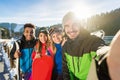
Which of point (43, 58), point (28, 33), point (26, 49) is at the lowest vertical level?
point (43, 58)

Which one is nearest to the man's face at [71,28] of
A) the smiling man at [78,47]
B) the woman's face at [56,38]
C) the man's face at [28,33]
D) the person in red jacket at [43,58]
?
→ the smiling man at [78,47]

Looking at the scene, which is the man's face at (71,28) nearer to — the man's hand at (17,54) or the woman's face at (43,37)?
the woman's face at (43,37)

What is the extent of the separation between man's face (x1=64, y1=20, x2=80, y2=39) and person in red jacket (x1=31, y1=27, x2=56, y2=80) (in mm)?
1919

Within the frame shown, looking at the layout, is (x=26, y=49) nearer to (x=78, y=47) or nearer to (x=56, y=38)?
(x=56, y=38)

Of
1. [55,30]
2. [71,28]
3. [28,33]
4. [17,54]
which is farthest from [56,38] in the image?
[71,28]

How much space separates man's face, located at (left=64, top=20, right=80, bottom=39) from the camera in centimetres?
288

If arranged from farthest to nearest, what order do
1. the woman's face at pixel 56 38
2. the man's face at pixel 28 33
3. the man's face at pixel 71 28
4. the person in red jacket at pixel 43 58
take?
the man's face at pixel 28 33, the woman's face at pixel 56 38, the person in red jacket at pixel 43 58, the man's face at pixel 71 28

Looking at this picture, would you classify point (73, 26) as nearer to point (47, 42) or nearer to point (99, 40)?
point (99, 40)

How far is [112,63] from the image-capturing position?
38.7 inches

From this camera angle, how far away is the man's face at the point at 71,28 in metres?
2.88

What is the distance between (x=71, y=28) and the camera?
9.46 ft

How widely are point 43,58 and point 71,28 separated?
6.76 feet

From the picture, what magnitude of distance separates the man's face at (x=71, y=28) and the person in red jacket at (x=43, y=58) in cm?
192

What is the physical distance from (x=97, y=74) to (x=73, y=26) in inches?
72.0
